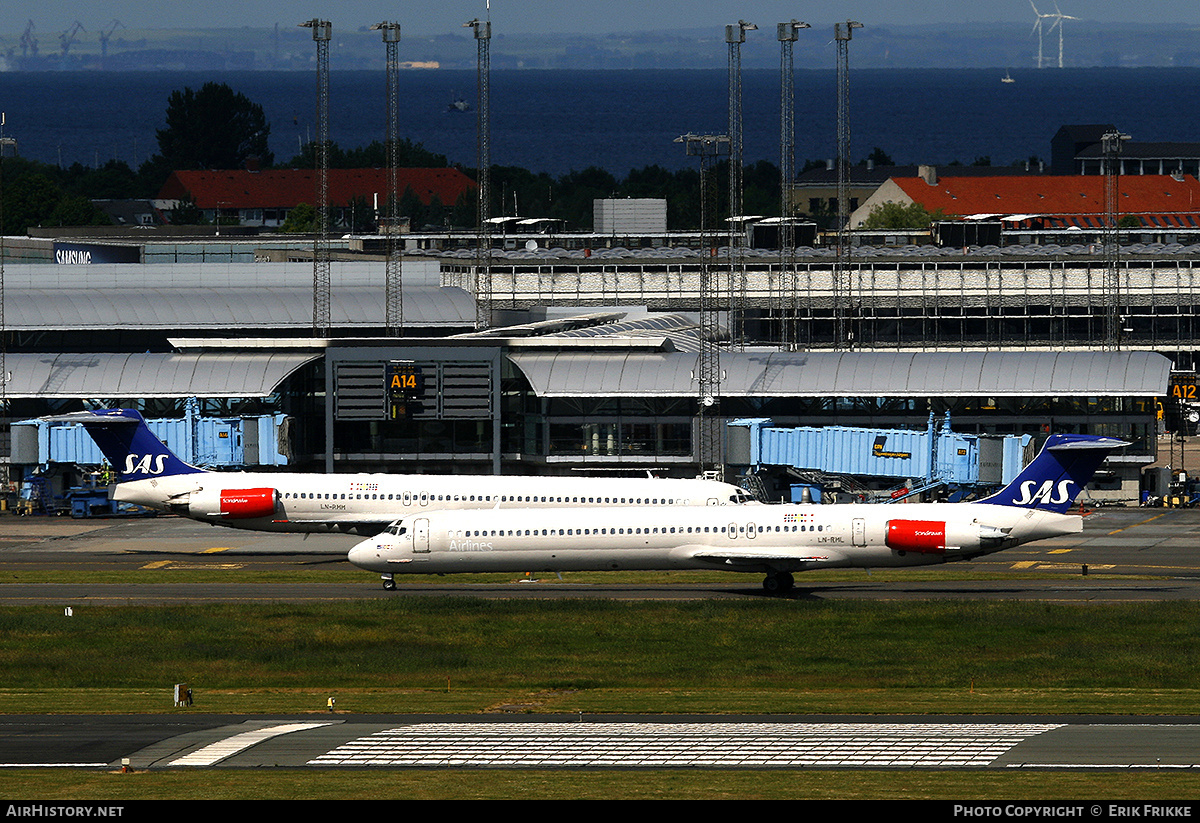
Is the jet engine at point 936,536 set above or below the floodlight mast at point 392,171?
below

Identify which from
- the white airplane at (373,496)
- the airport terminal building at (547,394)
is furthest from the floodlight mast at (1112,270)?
the white airplane at (373,496)

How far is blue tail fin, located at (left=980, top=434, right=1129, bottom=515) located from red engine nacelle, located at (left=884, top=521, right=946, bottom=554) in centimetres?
298

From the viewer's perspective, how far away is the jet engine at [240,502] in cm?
7981

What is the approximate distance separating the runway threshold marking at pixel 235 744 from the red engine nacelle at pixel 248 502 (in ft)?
120

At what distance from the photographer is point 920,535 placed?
6481 centimetres

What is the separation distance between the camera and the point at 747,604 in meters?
64.2

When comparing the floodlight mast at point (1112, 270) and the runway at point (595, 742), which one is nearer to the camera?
the runway at point (595, 742)

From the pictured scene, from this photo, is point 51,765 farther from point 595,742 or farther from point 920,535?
point 920,535

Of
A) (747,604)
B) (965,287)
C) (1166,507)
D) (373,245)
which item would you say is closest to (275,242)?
(373,245)

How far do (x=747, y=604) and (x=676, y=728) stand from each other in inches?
851

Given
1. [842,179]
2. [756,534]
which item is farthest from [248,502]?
[842,179]

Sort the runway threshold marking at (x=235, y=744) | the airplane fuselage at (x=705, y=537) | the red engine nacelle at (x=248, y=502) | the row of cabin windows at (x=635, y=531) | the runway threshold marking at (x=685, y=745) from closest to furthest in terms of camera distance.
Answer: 1. the runway threshold marking at (x=685, y=745)
2. the runway threshold marking at (x=235, y=744)
3. the airplane fuselage at (x=705, y=537)
4. the row of cabin windows at (x=635, y=531)
5. the red engine nacelle at (x=248, y=502)

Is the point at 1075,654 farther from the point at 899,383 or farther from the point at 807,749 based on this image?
the point at 899,383

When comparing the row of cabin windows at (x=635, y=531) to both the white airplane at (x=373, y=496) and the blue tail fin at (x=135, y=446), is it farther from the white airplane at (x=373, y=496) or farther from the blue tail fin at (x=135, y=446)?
the blue tail fin at (x=135, y=446)
